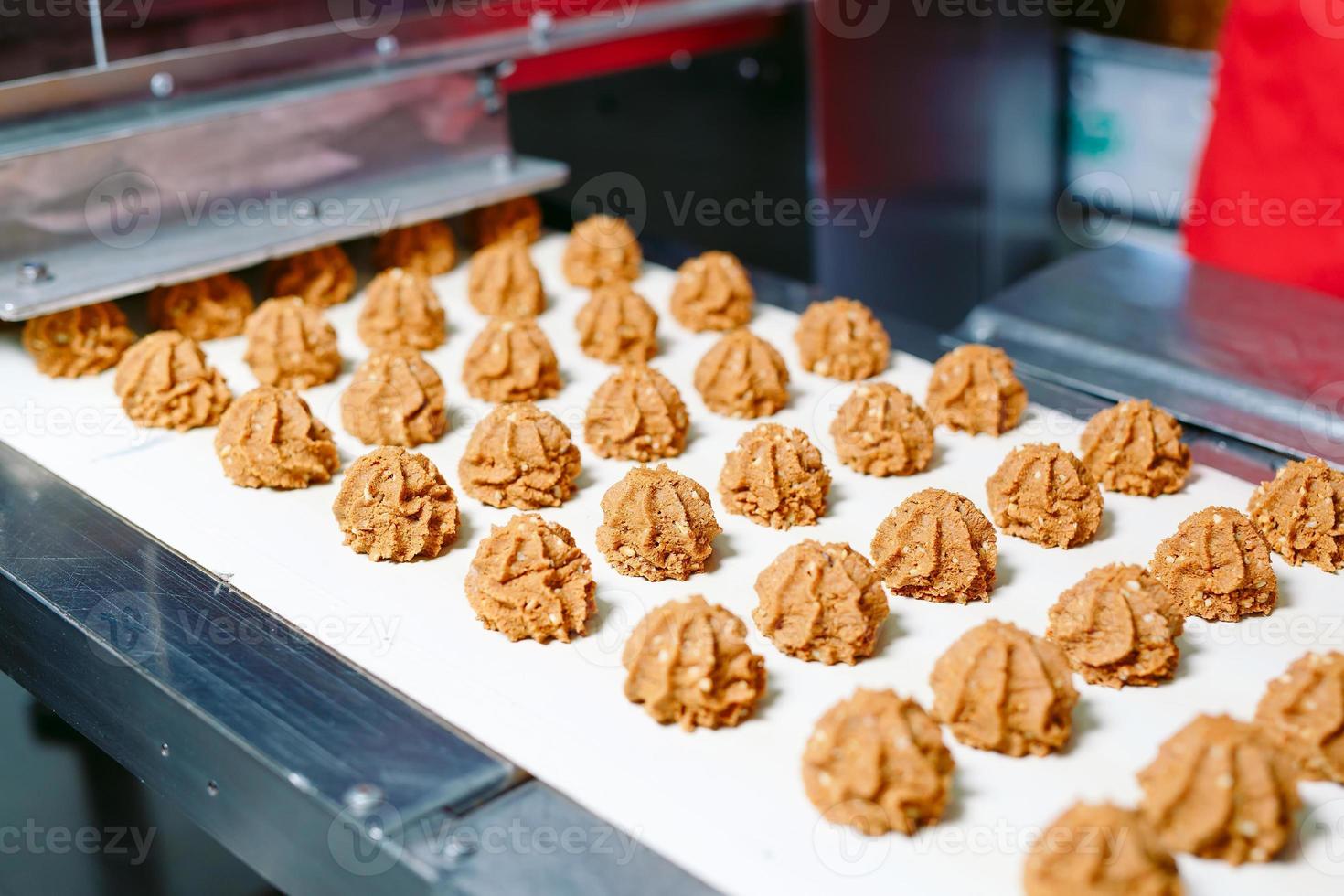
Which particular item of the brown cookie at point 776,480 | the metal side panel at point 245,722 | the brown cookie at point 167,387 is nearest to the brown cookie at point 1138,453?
the brown cookie at point 776,480

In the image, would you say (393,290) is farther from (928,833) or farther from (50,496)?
(928,833)

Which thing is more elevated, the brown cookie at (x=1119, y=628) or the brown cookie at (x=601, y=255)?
the brown cookie at (x=601, y=255)

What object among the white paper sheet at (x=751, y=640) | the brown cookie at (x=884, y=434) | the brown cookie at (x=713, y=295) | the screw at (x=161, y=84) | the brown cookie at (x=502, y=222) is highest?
the screw at (x=161, y=84)

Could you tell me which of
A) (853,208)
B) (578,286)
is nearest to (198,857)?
(578,286)

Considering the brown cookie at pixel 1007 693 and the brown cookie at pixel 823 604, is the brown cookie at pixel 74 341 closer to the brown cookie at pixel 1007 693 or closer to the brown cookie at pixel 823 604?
the brown cookie at pixel 823 604

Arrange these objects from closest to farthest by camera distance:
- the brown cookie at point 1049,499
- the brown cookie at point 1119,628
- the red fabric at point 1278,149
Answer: the brown cookie at point 1119,628, the brown cookie at point 1049,499, the red fabric at point 1278,149
